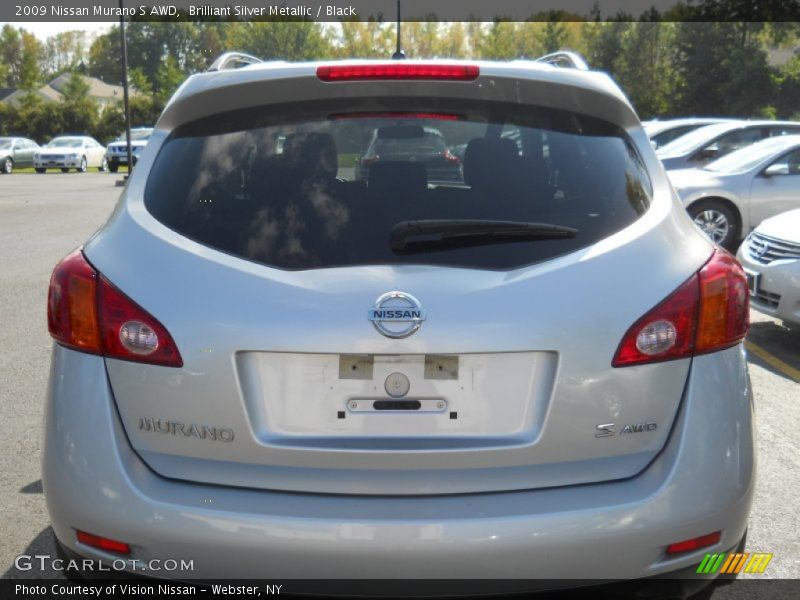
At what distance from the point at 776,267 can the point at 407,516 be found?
5922mm

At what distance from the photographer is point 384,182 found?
8.84 ft

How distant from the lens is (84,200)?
943 inches

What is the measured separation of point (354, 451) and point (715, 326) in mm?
1059

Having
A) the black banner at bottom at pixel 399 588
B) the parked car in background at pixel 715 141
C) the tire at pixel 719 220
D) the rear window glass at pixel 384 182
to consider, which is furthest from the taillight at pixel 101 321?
the parked car in background at pixel 715 141

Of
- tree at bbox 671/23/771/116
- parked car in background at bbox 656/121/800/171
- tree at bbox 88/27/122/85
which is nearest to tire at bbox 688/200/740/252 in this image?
parked car in background at bbox 656/121/800/171

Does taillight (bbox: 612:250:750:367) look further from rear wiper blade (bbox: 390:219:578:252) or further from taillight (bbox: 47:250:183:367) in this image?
taillight (bbox: 47:250:183:367)

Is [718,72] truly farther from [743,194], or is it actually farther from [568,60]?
[568,60]

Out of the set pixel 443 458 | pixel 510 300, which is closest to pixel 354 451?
pixel 443 458

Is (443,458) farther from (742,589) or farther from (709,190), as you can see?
(709,190)

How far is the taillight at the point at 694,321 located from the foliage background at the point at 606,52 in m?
55.4

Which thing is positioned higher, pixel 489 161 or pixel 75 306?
pixel 489 161

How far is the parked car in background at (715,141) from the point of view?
15.4m

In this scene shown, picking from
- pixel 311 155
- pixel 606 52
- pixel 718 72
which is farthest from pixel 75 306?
pixel 606 52

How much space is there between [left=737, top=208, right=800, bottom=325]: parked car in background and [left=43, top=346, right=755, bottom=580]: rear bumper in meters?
5.08
